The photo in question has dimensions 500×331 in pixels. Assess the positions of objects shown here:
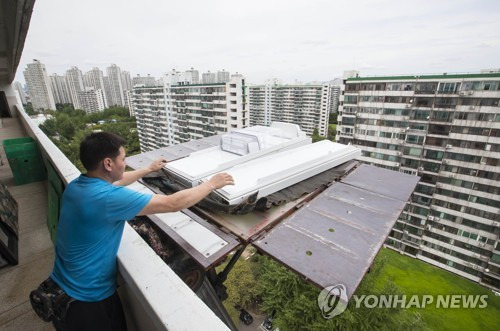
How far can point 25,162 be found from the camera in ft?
15.7

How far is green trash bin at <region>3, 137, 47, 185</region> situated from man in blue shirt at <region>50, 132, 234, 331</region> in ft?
14.9

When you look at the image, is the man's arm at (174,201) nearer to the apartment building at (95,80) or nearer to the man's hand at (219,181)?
the man's hand at (219,181)

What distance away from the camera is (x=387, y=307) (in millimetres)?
8453

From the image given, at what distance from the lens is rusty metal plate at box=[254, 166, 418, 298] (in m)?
2.19

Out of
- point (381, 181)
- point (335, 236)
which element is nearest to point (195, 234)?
point (335, 236)

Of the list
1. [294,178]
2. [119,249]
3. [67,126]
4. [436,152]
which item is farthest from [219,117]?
[119,249]

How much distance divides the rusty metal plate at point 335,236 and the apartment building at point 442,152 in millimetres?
17186

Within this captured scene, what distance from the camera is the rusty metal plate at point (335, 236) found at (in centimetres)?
219

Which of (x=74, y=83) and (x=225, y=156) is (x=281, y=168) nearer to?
(x=225, y=156)

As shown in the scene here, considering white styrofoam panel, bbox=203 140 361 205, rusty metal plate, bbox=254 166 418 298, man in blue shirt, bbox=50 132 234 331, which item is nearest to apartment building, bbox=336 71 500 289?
white styrofoam panel, bbox=203 140 361 205

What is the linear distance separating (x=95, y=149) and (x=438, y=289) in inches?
846

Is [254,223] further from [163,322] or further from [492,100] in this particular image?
[492,100]

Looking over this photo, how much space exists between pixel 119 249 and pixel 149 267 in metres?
0.40

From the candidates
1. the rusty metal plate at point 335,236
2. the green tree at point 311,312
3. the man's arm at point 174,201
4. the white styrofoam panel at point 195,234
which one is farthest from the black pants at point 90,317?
the green tree at point 311,312
